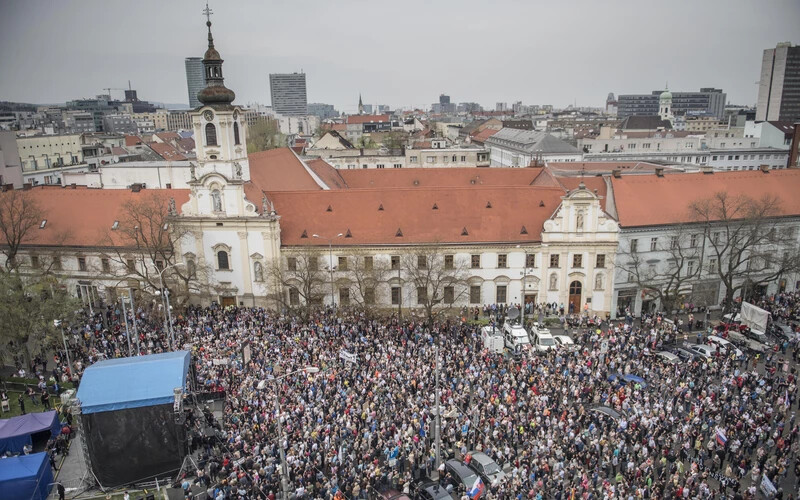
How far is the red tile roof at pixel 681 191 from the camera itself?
172 feet

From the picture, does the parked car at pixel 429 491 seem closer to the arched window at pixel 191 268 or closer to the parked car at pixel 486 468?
the parked car at pixel 486 468

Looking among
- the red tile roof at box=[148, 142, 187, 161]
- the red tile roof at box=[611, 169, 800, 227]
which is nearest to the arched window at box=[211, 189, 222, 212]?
the red tile roof at box=[611, 169, 800, 227]

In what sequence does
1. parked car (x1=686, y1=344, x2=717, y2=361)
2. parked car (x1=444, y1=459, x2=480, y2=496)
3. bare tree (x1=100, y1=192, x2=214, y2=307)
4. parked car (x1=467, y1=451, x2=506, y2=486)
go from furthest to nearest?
bare tree (x1=100, y1=192, x2=214, y2=307), parked car (x1=686, y1=344, x2=717, y2=361), parked car (x1=467, y1=451, x2=506, y2=486), parked car (x1=444, y1=459, x2=480, y2=496)

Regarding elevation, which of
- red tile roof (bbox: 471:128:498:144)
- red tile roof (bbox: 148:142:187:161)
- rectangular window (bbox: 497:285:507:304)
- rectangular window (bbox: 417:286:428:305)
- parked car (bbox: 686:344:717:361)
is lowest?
parked car (bbox: 686:344:717:361)

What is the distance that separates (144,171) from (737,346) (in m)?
70.3

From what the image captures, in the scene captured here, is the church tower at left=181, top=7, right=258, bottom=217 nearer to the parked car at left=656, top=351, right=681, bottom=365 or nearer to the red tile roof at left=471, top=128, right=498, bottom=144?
the parked car at left=656, top=351, right=681, bottom=365

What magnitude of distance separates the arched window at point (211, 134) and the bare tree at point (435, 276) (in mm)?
20132

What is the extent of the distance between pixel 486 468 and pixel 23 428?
2510 cm

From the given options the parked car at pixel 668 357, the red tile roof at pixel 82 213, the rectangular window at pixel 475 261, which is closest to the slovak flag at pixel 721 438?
the parked car at pixel 668 357

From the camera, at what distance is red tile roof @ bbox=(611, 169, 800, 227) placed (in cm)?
Answer: 5250

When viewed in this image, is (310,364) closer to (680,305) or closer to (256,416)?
(256,416)

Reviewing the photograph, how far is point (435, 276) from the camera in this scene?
50875mm

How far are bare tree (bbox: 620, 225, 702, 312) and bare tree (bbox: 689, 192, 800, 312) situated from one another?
5.46 feet

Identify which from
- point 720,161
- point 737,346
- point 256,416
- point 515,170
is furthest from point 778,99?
point 256,416
